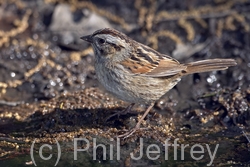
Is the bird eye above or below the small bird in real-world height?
above

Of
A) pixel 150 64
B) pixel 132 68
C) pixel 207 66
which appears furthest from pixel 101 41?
pixel 207 66

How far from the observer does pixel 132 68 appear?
18.8ft

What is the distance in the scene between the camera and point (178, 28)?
28.6 feet

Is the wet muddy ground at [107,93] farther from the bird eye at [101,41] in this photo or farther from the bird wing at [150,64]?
the bird eye at [101,41]

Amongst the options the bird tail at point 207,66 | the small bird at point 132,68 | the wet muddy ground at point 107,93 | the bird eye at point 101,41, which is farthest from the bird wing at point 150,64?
the wet muddy ground at point 107,93

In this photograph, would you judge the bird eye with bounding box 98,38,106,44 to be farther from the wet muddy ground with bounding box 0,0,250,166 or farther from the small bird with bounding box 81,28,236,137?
the wet muddy ground with bounding box 0,0,250,166

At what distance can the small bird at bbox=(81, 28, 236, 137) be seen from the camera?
5656mm

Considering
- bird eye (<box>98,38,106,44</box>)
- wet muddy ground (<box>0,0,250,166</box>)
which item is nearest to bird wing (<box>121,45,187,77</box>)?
bird eye (<box>98,38,106,44</box>)

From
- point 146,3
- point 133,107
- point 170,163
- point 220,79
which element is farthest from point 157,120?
point 146,3

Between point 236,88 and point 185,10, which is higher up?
point 185,10

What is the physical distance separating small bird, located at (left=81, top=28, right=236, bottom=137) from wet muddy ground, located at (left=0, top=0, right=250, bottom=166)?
14.6 inches

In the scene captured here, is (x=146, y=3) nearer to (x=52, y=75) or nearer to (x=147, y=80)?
(x=52, y=75)

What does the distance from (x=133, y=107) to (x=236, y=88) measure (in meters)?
1.48

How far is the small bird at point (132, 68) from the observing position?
5.66 m
